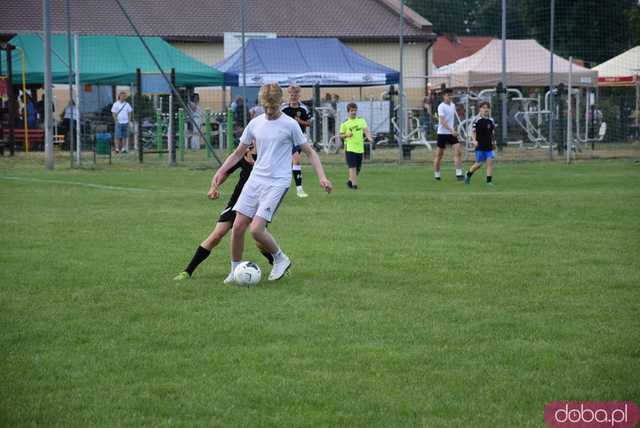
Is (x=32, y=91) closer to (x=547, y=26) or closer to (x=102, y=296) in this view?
(x=547, y=26)

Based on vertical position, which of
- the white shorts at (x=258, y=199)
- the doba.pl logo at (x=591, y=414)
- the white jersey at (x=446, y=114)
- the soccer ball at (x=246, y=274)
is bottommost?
the doba.pl logo at (x=591, y=414)

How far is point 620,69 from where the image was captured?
1575 inches

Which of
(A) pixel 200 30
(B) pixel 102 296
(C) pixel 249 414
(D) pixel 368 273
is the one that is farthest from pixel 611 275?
(A) pixel 200 30

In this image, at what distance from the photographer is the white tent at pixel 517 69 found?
123 feet

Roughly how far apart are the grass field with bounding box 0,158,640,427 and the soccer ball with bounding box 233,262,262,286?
130 mm

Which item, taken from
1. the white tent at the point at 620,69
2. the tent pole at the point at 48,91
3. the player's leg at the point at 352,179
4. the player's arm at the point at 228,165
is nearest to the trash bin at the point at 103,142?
the tent pole at the point at 48,91

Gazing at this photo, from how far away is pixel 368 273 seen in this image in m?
10.7

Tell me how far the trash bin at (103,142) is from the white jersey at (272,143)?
20.7 meters

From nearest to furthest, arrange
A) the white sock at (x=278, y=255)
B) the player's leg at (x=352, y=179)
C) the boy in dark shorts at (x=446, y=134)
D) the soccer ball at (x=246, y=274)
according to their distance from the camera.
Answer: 1. the soccer ball at (x=246, y=274)
2. the white sock at (x=278, y=255)
3. the player's leg at (x=352, y=179)
4. the boy in dark shorts at (x=446, y=134)

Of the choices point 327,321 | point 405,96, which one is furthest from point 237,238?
point 405,96

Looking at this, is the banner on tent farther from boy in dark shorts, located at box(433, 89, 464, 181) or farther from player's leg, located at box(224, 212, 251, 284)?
player's leg, located at box(224, 212, 251, 284)

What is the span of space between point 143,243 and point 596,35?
2906 cm

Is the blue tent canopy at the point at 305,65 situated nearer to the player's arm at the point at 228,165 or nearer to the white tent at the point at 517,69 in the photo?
the white tent at the point at 517,69

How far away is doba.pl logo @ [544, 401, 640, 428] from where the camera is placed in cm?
555
